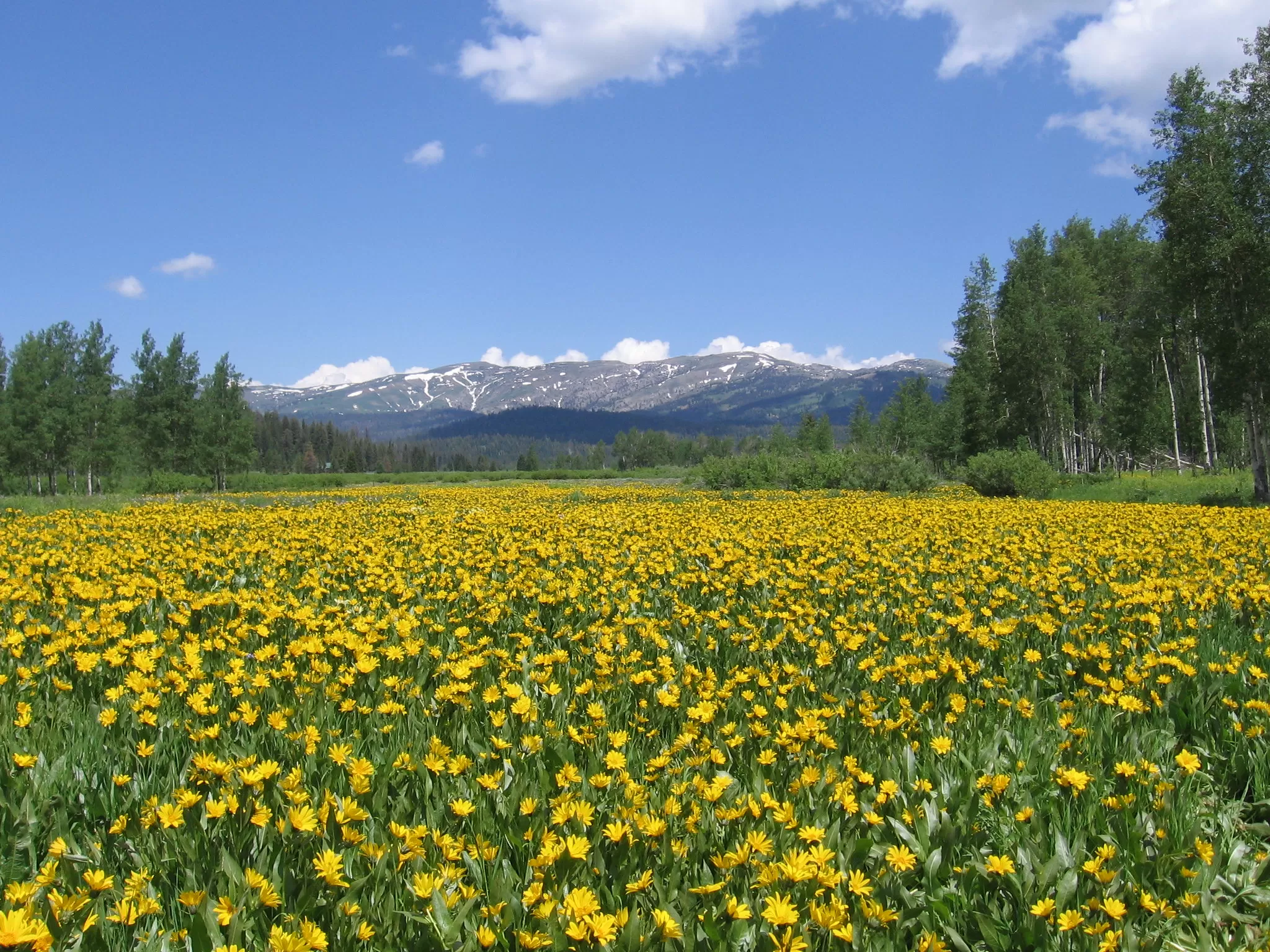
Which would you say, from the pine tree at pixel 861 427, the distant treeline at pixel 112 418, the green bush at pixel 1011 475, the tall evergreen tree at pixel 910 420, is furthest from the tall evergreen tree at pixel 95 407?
the pine tree at pixel 861 427

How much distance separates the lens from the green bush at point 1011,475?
78.3ft

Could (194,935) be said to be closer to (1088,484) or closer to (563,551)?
(563,551)

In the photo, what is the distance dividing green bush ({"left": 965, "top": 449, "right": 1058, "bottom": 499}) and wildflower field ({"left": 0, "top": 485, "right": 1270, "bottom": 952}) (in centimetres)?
1805

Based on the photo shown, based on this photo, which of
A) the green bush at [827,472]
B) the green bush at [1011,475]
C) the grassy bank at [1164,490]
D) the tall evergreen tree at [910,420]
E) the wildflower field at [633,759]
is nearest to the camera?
the wildflower field at [633,759]

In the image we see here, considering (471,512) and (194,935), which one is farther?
(471,512)

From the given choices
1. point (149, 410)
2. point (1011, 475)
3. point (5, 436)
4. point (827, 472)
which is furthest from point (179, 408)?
point (1011, 475)

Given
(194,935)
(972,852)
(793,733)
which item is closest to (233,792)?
(194,935)

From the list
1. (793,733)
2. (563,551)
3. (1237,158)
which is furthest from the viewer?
(1237,158)

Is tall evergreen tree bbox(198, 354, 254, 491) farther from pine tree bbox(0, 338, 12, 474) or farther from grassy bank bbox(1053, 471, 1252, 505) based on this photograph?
grassy bank bbox(1053, 471, 1252, 505)

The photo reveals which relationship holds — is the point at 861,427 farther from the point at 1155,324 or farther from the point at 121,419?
the point at 121,419

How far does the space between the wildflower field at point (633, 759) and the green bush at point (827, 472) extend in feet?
62.0

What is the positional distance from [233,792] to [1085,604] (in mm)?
5710

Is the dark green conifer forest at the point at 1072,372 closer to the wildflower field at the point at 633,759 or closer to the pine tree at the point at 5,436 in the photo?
the pine tree at the point at 5,436

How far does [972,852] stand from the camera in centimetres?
288
